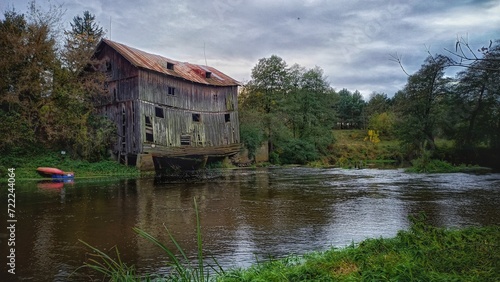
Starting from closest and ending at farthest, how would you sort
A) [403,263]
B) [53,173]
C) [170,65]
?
[403,263], [53,173], [170,65]

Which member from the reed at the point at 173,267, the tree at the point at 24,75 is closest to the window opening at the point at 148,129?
the tree at the point at 24,75

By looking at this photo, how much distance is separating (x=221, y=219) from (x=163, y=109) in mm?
21220

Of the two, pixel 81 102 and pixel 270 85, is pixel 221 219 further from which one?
A: pixel 270 85

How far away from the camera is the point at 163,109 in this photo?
29578mm

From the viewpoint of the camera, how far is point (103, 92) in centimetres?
2866

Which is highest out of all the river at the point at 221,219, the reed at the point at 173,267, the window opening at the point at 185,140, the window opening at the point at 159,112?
the window opening at the point at 159,112

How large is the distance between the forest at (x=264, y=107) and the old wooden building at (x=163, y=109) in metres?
1.35

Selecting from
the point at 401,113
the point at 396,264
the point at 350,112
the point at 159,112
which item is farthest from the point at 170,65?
the point at 350,112

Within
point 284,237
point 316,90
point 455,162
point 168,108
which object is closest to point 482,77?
point 455,162

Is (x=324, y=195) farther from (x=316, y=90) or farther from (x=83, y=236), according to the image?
(x=316, y=90)

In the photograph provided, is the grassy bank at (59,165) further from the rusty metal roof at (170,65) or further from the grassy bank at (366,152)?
the grassy bank at (366,152)

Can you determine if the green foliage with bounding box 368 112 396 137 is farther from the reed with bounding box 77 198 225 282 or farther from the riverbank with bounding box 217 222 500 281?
the reed with bounding box 77 198 225 282

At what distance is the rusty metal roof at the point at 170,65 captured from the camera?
27828 mm

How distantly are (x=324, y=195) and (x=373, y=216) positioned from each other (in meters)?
4.50
